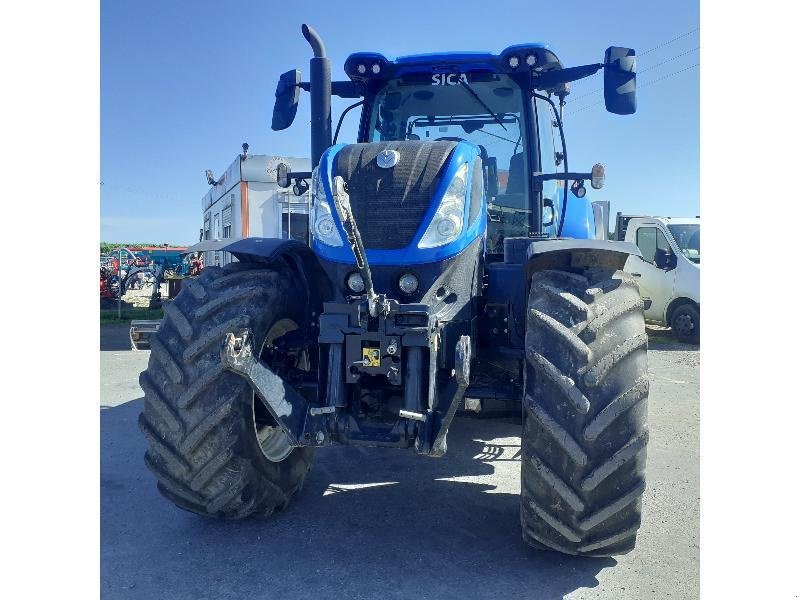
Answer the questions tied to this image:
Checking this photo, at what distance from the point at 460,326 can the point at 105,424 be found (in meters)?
3.99

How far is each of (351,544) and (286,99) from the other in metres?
2.78

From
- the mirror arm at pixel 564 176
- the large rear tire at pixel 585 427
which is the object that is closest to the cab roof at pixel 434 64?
the mirror arm at pixel 564 176

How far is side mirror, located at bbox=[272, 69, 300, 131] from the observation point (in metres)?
4.23

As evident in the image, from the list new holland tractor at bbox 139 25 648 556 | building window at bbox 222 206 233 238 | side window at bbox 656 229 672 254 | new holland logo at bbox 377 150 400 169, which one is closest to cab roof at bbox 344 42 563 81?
new holland tractor at bbox 139 25 648 556

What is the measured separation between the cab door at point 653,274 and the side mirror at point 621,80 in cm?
764

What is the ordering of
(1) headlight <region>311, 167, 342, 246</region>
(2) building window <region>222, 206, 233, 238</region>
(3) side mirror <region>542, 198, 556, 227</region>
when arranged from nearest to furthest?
(1) headlight <region>311, 167, 342, 246</region> → (3) side mirror <region>542, 198, 556, 227</region> → (2) building window <region>222, 206, 233, 238</region>

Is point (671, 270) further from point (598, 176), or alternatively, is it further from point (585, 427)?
point (585, 427)

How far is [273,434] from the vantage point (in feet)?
12.4

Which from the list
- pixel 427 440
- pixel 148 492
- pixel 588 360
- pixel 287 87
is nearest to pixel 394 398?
pixel 427 440

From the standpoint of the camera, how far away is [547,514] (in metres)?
2.87

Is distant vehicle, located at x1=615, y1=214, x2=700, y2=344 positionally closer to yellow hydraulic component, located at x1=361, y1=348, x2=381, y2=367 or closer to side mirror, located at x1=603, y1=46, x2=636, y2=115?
side mirror, located at x1=603, y1=46, x2=636, y2=115

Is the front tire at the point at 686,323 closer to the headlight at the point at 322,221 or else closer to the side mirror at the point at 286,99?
the side mirror at the point at 286,99

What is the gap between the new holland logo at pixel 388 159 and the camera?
3377 mm

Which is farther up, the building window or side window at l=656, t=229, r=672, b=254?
the building window
